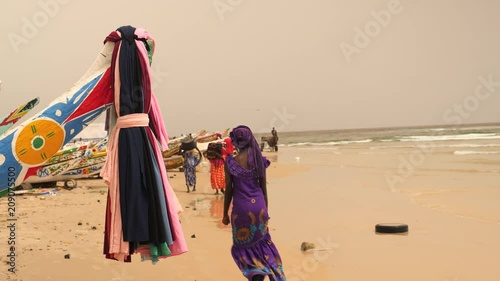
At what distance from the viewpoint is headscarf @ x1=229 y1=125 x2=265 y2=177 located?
5496 mm

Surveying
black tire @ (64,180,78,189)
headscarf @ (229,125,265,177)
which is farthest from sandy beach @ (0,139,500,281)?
headscarf @ (229,125,265,177)

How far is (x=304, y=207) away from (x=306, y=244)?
4.35m

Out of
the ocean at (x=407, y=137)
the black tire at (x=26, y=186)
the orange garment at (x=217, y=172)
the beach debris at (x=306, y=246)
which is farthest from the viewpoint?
the ocean at (x=407, y=137)

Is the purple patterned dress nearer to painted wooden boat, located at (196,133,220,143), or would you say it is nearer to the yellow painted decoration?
the yellow painted decoration

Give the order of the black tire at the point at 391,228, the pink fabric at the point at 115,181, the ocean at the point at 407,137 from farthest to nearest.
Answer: the ocean at the point at 407,137, the black tire at the point at 391,228, the pink fabric at the point at 115,181

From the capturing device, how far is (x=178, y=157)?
24.8m

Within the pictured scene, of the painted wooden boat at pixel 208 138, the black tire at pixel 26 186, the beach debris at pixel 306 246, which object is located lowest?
the beach debris at pixel 306 246

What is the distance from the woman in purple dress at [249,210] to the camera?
5320 millimetres

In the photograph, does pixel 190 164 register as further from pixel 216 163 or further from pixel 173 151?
pixel 173 151

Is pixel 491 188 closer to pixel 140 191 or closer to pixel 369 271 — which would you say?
pixel 369 271

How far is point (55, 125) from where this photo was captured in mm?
4676

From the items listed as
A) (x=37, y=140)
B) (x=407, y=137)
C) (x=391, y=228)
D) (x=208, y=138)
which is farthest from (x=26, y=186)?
(x=407, y=137)

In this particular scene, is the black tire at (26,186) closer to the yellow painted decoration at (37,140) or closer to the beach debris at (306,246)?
the beach debris at (306,246)
